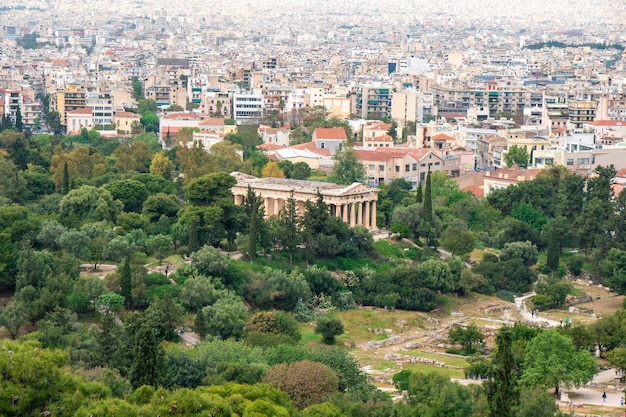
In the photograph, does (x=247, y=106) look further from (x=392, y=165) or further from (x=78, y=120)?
(x=392, y=165)

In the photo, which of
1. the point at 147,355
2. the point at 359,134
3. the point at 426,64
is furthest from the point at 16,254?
the point at 426,64

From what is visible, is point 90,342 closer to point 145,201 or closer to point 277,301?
point 277,301

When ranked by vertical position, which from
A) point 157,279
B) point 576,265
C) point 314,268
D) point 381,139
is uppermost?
point 381,139

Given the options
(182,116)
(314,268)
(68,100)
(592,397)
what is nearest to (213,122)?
(182,116)

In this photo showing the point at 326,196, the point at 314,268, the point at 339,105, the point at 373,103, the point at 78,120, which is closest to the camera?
the point at 314,268

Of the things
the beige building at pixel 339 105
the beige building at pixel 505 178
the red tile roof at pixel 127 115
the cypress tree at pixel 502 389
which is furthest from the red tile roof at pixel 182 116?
the cypress tree at pixel 502 389

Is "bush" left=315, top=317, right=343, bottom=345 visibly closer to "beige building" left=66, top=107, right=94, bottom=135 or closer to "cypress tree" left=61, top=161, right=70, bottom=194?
"cypress tree" left=61, top=161, right=70, bottom=194
